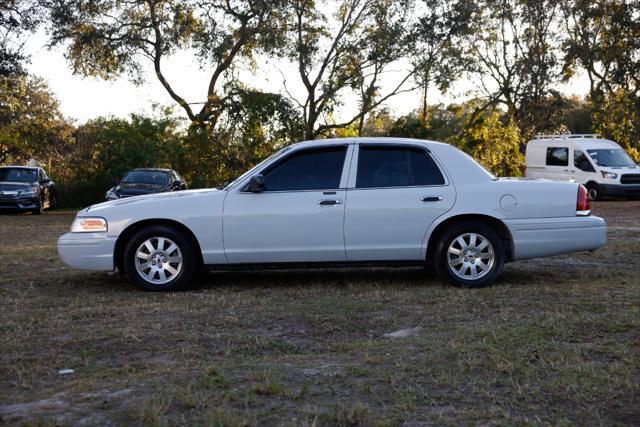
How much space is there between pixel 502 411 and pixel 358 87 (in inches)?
1091

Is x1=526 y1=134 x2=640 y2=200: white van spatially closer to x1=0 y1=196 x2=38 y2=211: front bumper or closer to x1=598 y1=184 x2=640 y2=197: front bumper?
x1=598 y1=184 x2=640 y2=197: front bumper

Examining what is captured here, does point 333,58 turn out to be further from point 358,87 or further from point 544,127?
point 544,127

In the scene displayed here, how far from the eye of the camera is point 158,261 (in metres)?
8.93

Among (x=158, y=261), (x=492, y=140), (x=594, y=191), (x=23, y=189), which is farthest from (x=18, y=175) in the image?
(x=492, y=140)

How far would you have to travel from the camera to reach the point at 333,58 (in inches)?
1243

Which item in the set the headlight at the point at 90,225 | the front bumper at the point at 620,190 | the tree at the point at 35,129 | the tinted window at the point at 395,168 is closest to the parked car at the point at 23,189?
the tree at the point at 35,129

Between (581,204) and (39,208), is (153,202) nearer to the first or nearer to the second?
(581,204)

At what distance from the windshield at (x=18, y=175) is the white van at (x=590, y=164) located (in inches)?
666

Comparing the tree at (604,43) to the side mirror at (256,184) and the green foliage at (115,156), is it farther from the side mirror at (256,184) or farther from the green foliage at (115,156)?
the side mirror at (256,184)

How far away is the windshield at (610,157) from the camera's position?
29312 mm

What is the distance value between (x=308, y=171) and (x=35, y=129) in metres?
45.4

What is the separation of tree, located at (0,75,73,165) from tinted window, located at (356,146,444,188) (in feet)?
119

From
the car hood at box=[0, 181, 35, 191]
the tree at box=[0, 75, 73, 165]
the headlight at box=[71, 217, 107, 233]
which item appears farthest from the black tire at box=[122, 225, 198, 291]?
the tree at box=[0, 75, 73, 165]

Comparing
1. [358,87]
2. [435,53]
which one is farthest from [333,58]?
[435,53]
